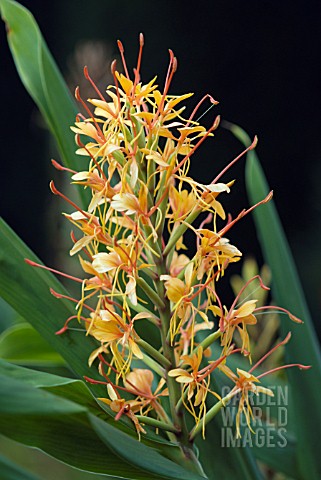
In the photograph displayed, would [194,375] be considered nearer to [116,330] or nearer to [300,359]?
[116,330]

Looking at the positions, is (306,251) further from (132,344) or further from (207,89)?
(132,344)

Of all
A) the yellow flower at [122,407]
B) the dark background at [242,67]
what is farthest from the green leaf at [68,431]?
the dark background at [242,67]

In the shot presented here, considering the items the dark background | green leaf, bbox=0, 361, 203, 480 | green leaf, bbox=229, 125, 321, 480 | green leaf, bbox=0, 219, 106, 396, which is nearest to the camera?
green leaf, bbox=0, 361, 203, 480

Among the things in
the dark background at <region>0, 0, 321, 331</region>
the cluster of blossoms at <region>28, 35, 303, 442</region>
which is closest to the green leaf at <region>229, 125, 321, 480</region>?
the cluster of blossoms at <region>28, 35, 303, 442</region>

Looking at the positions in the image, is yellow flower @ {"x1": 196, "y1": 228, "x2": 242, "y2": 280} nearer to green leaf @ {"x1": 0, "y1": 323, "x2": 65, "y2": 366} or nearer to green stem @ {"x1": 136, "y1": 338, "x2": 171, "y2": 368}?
green stem @ {"x1": 136, "y1": 338, "x2": 171, "y2": 368}

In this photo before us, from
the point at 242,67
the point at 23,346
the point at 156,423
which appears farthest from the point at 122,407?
the point at 242,67

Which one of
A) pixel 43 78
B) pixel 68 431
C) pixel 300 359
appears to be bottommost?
pixel 300 359

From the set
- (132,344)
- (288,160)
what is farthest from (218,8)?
(132,344)
